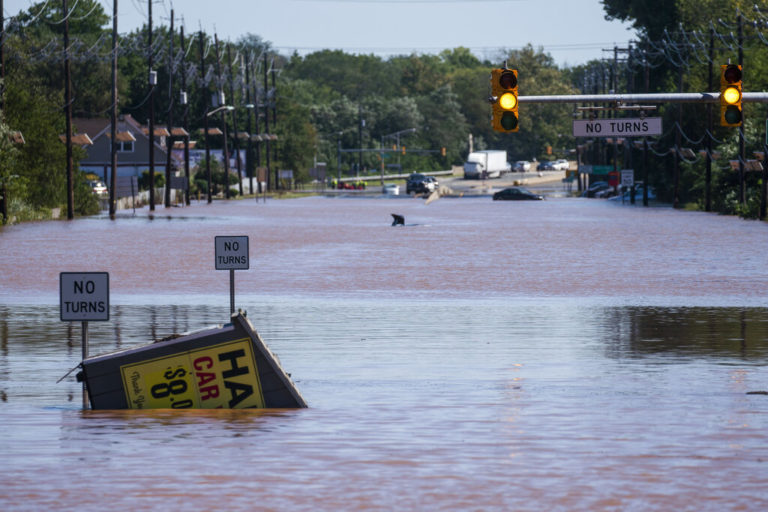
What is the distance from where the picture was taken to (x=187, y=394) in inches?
530

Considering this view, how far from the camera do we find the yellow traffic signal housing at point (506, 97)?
28.5 metres

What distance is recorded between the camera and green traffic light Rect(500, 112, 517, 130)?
2845 centimetres

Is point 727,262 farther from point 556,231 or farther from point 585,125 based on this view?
point 556,231

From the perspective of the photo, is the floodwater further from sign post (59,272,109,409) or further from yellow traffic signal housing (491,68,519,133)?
yellow traffic signal housing (491,68,519,133)

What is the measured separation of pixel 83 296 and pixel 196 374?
1476mm

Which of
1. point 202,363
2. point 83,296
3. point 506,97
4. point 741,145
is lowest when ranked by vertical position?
point 202,363

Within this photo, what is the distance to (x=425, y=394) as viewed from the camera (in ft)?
48.6

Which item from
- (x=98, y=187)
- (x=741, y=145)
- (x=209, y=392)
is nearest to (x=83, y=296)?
(x=209, y=392)

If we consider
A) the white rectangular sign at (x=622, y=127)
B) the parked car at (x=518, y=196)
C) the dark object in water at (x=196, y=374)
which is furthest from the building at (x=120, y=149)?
the dark object in water at (x=196, y=374)

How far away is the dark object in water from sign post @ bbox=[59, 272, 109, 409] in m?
0.55

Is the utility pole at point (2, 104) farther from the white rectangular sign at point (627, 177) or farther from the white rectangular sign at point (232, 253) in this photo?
the white rectangular sign at point (627, 177)

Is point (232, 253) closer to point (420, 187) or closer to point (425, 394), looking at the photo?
point (425, 394)

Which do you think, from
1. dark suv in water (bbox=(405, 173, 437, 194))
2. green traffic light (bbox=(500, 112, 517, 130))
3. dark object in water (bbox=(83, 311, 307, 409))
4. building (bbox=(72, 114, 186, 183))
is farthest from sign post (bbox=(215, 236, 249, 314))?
dark suv in water (bbox=(405, 173, 437, 194))

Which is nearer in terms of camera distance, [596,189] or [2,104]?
[2,104]
